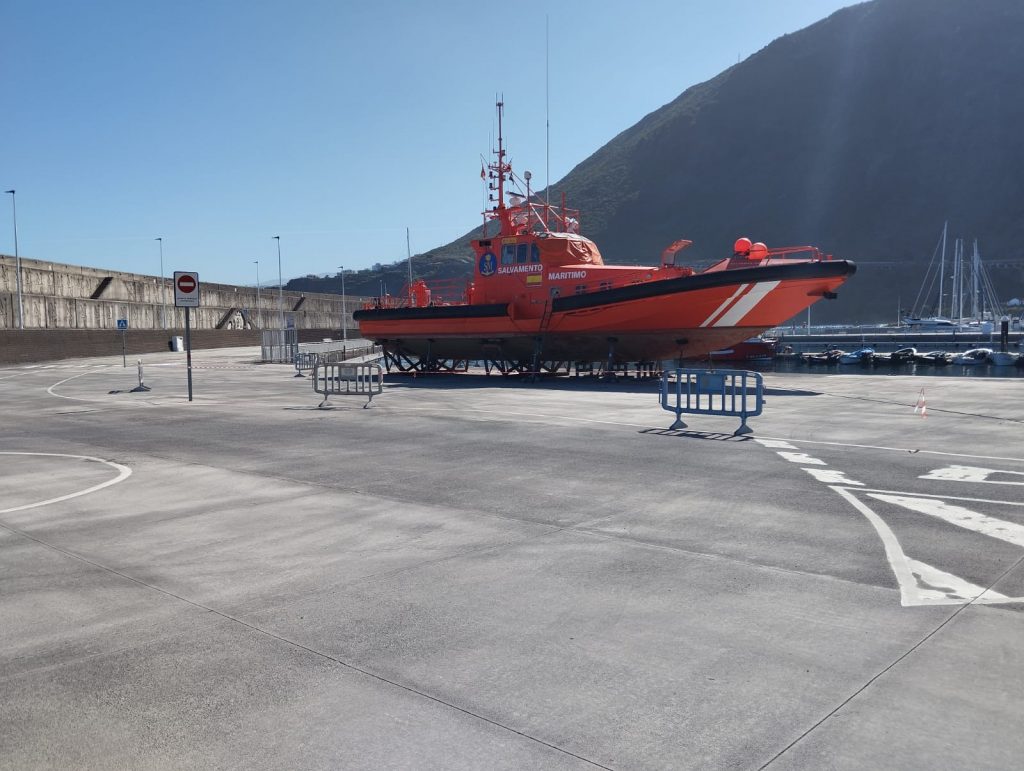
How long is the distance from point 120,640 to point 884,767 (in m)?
3.63

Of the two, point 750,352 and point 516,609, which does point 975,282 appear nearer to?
point 750,352

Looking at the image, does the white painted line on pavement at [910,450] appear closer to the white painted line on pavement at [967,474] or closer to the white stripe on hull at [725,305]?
the white painted line on pavement at [967,474]

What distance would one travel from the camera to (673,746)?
2.94 metres

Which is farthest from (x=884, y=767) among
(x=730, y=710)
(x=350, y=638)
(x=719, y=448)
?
(x=719, y=448)

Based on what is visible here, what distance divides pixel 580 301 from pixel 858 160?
175 m

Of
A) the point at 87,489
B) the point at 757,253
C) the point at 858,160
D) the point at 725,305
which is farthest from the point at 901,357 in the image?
the point at 858,160

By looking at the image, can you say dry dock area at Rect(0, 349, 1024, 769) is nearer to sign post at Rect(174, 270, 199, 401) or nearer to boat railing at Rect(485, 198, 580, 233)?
sign post at Rect(174, 270, 199, 401)

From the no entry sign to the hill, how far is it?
137889mm

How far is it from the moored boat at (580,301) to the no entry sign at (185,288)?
9.50 meters

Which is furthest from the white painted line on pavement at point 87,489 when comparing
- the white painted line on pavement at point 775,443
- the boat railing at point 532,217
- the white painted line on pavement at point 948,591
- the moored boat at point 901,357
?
the moored boat at point 901,357

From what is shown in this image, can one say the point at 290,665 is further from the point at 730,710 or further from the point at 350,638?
the point at 730,710

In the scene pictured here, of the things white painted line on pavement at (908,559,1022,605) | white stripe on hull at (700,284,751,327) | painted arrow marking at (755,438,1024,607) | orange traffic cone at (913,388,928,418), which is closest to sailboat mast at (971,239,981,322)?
white stripe on hull at (700,284,751,327)

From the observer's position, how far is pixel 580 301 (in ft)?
74.4

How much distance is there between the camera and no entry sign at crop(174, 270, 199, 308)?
57.7 ft
